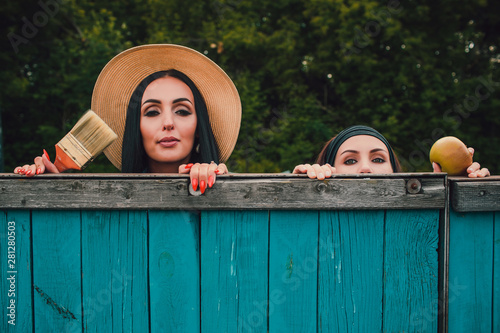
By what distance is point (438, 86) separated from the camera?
8297mm

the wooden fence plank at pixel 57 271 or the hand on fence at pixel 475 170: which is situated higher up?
the hand on fence at pixel 475 170

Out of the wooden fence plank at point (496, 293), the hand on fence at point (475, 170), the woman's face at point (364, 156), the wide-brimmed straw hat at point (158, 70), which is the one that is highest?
the wide-brimmed straw hat at point (158, 70)

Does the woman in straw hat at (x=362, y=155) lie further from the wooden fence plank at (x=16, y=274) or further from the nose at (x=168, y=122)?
the wooden fence plank at (x=16, y=274)

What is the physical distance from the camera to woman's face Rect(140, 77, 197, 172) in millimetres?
2271

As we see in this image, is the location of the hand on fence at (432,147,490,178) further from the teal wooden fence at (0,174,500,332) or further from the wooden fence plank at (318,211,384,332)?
the wooden fence plank at (318,211,384,332)

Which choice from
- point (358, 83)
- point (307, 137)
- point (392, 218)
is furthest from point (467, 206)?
point (358, 83)

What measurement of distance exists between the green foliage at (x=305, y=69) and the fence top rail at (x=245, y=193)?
673 cm

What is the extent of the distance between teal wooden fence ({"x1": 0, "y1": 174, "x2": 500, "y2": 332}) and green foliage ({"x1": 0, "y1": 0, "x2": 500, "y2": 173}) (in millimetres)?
6706

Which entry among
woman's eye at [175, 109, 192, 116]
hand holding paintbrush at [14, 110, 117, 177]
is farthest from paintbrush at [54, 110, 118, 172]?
woman's eye at [175, 109, 192, 116]

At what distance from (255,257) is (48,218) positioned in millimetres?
797

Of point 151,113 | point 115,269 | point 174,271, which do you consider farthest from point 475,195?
point 151,113

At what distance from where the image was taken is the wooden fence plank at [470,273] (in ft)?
4.67

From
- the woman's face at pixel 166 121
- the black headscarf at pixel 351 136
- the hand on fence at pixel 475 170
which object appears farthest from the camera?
the black headscarf at pixel 351 136

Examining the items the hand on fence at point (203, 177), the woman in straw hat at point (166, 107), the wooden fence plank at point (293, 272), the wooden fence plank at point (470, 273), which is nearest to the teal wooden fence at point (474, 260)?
the wooden fence plank at point (470, 273)
